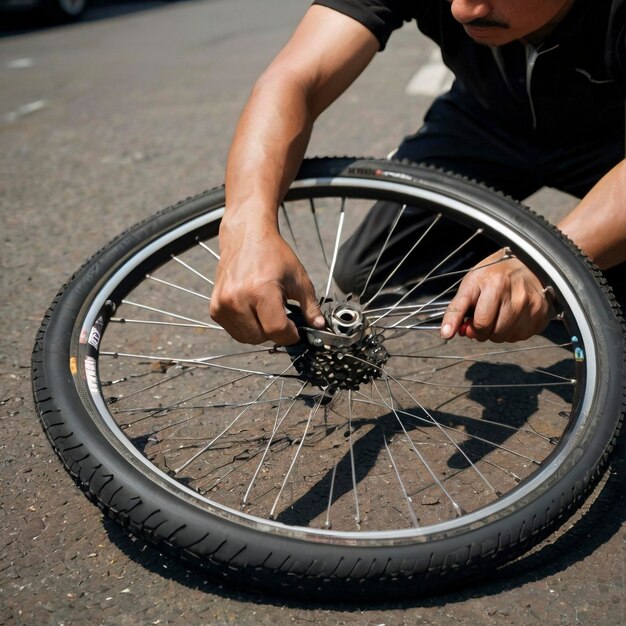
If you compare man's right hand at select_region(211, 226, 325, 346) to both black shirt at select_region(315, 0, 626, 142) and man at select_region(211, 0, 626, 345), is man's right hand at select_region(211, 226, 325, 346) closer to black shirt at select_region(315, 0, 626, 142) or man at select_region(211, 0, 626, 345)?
man at select_region(211, 0, 626, 345)

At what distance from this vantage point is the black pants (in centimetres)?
307

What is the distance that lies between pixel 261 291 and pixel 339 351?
0.31 meters

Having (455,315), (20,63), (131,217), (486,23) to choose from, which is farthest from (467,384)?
(20,63)

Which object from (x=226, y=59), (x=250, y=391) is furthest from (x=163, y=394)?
(x=226, y=59)

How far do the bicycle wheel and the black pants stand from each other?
18 cm

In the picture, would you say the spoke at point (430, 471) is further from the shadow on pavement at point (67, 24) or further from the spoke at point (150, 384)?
the shadow on pavement at point (67, 24)

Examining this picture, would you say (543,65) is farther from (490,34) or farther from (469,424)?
(469,424)

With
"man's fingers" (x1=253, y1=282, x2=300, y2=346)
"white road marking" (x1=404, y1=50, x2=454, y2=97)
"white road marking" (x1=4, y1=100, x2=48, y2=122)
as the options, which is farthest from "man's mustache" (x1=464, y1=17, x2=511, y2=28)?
"white road marking" (x1=4, y1=100, x2=48, y2=122)

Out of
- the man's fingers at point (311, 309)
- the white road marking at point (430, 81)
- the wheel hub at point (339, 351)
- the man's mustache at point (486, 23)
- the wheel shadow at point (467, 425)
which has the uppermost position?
the man's mustache at point (486, 23)

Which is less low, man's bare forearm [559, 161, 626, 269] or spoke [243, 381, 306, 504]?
man's bare forearm [559, 161, 626, 269]

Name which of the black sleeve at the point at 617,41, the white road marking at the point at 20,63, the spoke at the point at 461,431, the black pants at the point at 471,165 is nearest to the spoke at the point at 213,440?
the spoke at the point at 461,431

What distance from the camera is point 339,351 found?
2.24 meters

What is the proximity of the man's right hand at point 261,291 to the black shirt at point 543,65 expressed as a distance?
94 centimetres

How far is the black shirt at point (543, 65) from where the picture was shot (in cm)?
263
